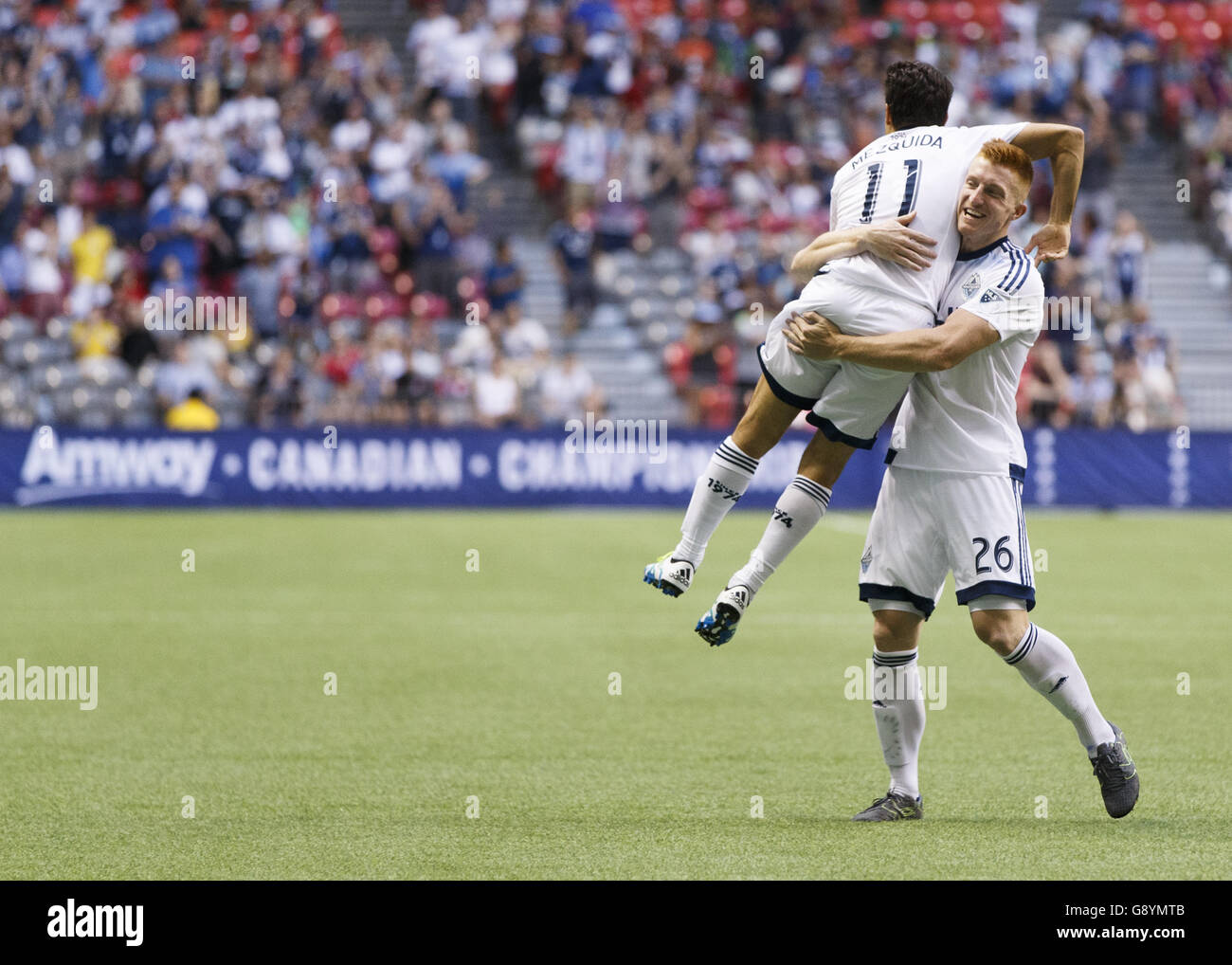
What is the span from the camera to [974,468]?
20.5 ft

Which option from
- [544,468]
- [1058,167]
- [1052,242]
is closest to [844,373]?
[1052,242]

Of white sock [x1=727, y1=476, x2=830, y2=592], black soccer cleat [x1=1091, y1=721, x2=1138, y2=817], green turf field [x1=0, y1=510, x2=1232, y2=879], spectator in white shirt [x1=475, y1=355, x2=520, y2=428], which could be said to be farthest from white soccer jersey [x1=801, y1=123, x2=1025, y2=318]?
spectator in white shirt [x1=475, y1=355, x2=520, y2=428]

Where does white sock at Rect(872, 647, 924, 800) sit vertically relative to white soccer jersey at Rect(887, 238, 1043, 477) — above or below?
below

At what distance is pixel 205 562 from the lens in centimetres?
1633

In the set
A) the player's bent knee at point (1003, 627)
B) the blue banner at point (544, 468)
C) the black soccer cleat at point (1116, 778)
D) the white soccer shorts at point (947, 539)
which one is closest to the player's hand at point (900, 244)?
the white soccer shorts at point (947, 539)

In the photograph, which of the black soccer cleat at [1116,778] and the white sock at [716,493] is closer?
the black soccer cleat at [1116,778]

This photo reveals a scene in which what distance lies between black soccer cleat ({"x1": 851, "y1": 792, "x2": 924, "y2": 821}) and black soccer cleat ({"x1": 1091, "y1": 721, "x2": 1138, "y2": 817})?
2.28ft

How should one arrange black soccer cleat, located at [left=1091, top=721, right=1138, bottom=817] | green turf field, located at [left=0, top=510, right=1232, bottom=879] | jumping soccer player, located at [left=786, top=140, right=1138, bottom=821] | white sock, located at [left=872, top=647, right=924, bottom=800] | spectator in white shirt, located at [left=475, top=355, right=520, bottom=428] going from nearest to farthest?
green turf field, located at [left=0, top=510, right=1232, bottom=879] → jumping soccer player, located at [left=786, top=140, right=1138, bottom=821] → black soccer cleat, located at [left=1091, top=721, right=1138, bottom=817] → white sock, located at [left=872, top=647, right=924, bottom=800] → spectator in white shirt, located at [left=475, top=355, right=520, bottom=428]

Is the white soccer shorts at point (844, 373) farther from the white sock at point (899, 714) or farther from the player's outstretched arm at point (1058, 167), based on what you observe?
the white sock at point (899, 714)

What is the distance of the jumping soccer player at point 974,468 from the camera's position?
20.0ft

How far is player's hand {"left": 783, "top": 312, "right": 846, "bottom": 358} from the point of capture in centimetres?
613

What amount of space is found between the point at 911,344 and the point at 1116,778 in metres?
1.75

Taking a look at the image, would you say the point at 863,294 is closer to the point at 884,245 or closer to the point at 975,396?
the point at 884,245

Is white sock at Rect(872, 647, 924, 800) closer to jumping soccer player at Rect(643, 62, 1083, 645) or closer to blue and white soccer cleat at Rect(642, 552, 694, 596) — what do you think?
jumping soccer player at Rect(643, 62, 1083, 645)
